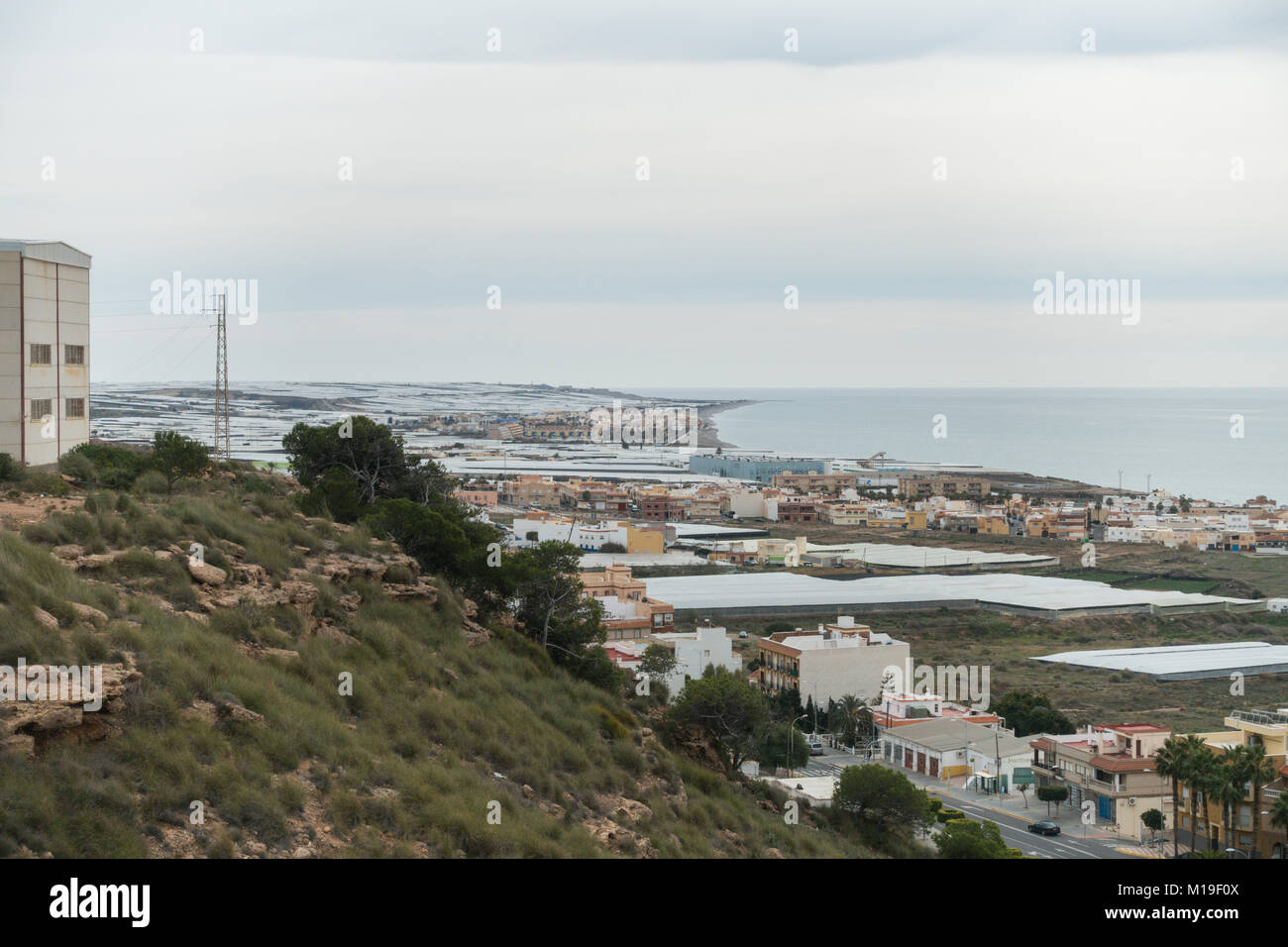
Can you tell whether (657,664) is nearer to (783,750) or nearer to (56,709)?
(783,750)

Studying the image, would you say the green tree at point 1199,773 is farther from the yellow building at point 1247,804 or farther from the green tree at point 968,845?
the green tree at point 968,845

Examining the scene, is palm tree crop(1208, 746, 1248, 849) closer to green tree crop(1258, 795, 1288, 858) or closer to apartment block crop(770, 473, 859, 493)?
green tree crop(1258, 795, 1288, 858)

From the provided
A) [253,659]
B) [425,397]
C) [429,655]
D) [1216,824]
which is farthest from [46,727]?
[425,397]

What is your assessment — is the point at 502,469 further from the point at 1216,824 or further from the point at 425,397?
the point at 425,397

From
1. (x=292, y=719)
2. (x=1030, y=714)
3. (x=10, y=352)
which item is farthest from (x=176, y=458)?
(x=1030, y=714)

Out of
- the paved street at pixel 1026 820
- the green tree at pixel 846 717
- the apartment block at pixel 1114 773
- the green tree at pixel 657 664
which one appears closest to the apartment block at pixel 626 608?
the green tree at pixel 846 717

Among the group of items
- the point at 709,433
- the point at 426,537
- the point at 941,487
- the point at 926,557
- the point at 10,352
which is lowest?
the point at 926,557
